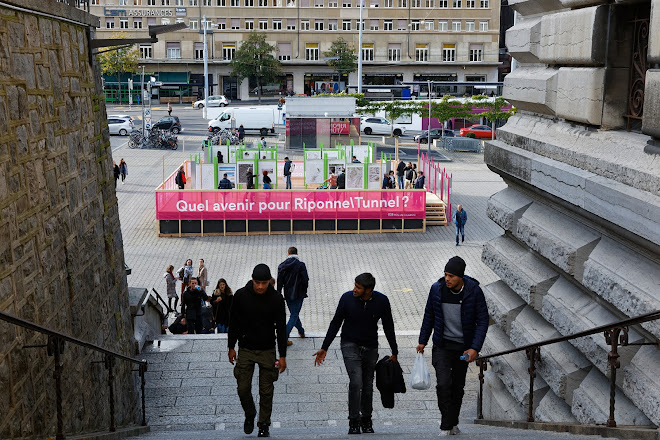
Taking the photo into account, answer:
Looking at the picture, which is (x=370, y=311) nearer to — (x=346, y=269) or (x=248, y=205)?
(x=346, y=269)

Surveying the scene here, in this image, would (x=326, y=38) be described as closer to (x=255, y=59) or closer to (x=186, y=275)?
(x=255, y=59)

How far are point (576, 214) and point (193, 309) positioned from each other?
30.4ft

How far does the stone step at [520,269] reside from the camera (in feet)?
27.4

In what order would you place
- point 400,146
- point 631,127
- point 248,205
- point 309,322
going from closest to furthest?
1. point 631,127
2. point 309,322
3. point 248,205
4. point 400,146

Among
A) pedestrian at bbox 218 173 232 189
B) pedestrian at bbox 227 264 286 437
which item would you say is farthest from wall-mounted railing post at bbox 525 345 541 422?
pedestrian at bbox 218 173 232 189

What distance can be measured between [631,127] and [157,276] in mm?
16310

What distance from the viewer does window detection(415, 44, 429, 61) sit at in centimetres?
8269

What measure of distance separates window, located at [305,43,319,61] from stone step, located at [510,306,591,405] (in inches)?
2975

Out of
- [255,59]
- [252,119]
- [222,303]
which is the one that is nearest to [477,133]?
[252,119]

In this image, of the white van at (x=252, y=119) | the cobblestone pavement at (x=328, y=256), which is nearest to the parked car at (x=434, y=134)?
the white van at (x=252, y=119)

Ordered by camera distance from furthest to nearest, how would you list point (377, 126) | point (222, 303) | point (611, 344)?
point (377, 126)
point (222, 303)
point (611, 344)

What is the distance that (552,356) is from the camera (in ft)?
26.0

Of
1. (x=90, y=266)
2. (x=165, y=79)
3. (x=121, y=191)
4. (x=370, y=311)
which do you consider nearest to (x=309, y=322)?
(x=90, y=266)

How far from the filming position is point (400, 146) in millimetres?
51875
